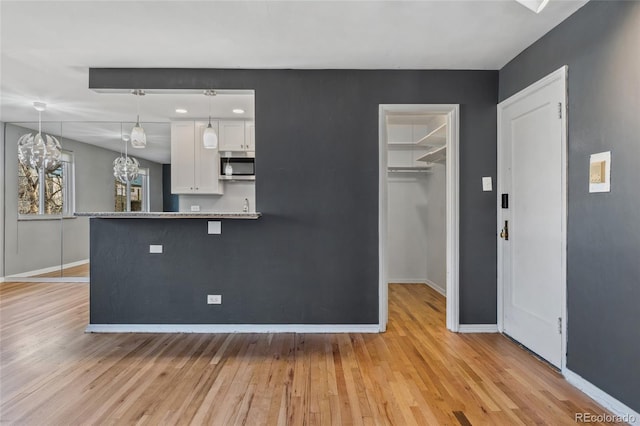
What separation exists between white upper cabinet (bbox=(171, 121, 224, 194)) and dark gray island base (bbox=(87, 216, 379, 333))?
1.98m

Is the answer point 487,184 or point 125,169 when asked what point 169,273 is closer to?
point 125,169

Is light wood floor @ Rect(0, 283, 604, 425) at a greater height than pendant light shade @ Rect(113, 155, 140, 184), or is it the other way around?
pendant light shade @ Rect(113, 155, 140, 184)

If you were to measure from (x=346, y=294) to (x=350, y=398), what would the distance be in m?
1.18

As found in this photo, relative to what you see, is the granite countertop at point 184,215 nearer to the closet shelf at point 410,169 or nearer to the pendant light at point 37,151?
the pendant light at point 37,151

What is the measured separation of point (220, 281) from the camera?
3.21 metres

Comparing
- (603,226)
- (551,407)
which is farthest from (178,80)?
(551,407)

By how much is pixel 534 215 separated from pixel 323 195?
1773 mm

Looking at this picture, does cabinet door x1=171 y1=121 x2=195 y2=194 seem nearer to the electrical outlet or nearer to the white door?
the electrical outlet

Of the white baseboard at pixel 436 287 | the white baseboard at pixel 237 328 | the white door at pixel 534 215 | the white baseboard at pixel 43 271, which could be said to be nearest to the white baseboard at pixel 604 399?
the white door at pixel 534 215

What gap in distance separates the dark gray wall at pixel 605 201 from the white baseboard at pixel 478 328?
882 mm

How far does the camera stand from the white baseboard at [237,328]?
10.4 ft

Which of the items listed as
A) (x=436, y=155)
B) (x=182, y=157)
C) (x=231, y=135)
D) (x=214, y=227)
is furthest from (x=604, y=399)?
(x=182, y=157)

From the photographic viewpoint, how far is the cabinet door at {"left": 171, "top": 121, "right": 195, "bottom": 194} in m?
5.13

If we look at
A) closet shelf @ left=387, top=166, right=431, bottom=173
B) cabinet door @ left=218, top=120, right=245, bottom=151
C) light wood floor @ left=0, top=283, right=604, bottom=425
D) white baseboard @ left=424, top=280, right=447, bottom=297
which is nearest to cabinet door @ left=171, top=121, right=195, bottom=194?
cabinet door @ left=218, top=120, right=245, bottom=151
